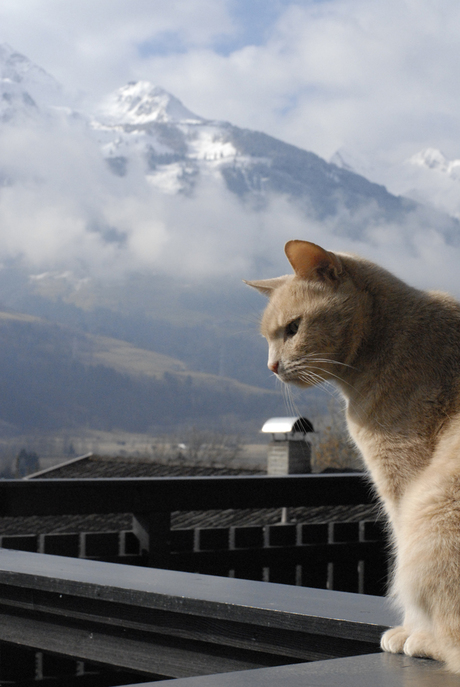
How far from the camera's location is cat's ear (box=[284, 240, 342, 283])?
4.54 feet

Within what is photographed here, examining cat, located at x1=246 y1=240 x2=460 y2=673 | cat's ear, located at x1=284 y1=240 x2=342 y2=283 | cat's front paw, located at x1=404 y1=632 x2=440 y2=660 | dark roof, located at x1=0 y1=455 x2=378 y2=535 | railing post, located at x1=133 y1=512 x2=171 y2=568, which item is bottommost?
dark roof, located at x1=0 y1=455 x2=378 y2=535

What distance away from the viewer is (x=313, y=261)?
142cm

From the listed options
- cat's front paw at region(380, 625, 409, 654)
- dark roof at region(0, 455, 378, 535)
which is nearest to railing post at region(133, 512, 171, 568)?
cat's front paw at region(380, 625, 409, 654)

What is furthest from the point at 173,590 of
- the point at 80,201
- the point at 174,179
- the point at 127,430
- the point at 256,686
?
the point at 174,179

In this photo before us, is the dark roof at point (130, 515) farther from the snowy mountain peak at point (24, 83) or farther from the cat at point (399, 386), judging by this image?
the snowy mountain peak at point (24, 83)

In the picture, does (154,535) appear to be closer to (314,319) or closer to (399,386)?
(314,319)

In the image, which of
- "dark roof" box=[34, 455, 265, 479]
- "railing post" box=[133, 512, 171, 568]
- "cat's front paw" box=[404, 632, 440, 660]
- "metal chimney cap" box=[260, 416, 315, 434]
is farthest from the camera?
"dark roof" box=[34, 455, 265, 479]

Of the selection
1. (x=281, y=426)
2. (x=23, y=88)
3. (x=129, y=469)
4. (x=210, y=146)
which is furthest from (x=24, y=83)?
(x=281, y=426)

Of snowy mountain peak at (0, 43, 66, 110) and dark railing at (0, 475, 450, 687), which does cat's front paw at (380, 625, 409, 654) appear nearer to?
dark railing at (0, 475, 450, 687)

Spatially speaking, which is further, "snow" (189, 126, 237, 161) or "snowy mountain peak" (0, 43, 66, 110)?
"snow" (189, 126, 237, 161)

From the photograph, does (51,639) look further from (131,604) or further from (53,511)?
(53,511)

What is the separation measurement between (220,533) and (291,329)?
1881 mm

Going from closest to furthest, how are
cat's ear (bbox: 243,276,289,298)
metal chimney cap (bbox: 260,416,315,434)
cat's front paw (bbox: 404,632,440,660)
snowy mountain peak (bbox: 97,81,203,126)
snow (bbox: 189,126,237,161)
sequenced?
cat's front paw (bbox: 404,632,440,660) < cat's ear (bbox: 243,276,289,298) < metal chimney cap (bbox: 260,416,315,434) < snow (bbox: 189,126,237,161) < snowy mountain peak (bbox: 97,81,203,126)

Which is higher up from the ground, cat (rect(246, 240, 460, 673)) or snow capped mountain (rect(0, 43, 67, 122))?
snow capped mountain (rect(0, 43, 67, 122))
